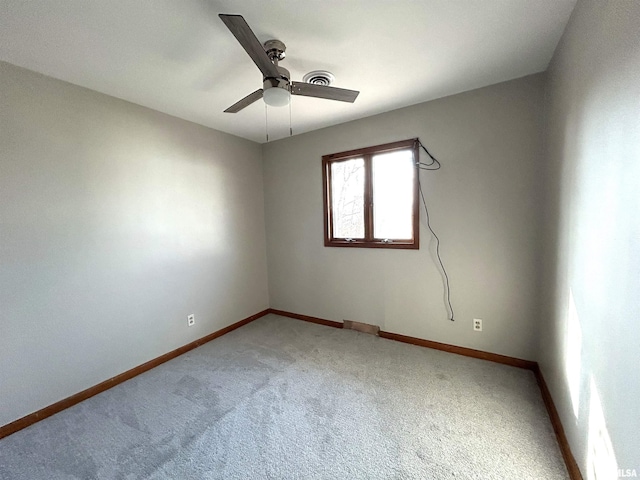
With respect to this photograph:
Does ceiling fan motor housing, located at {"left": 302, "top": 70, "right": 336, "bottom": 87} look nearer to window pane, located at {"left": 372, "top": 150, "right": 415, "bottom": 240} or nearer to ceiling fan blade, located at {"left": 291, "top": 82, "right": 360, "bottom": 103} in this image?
ceiling fan blade, located at {"left": 291, "top": 82, "right": 360, "bottom": 103}

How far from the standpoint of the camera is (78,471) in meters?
1.42

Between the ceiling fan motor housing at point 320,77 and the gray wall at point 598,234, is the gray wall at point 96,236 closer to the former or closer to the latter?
the ceiling fan motor housing at point 320,77

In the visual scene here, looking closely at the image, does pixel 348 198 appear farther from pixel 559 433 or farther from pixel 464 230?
pixel 559 433

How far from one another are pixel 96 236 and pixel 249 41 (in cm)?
197

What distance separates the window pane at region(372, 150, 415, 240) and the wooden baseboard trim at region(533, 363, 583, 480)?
1.54m

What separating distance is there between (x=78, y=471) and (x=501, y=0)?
11.1 ft

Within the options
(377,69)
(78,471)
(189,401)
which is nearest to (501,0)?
(377,69)

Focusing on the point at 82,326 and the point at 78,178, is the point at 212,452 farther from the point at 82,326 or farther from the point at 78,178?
the point at 78,178

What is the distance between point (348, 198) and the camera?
123 inches

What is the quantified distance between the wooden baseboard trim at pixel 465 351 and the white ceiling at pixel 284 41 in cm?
237

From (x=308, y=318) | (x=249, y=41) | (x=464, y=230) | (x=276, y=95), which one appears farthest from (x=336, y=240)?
(x=249, y=41)

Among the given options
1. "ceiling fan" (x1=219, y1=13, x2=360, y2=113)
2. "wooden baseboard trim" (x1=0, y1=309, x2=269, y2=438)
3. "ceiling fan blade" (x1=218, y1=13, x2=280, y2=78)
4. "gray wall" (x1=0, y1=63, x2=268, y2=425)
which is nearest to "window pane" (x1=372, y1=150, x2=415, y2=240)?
"ceiling fan" (x1=219, y1=13, x2=360, y2=113)

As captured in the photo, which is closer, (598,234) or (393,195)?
(598,234)

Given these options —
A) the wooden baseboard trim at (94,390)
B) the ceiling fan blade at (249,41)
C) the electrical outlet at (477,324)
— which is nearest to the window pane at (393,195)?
the electrical outlet at (477,324)
